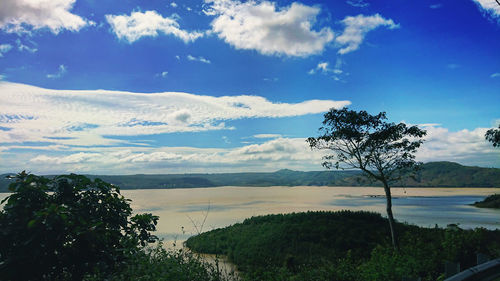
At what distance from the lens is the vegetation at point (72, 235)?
15.0 ft

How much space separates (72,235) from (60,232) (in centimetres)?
17

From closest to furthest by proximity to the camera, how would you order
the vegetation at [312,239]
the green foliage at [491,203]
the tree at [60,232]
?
the tree at [60,232] < the vegetation at [312,239] < the green foliage at [491,203]

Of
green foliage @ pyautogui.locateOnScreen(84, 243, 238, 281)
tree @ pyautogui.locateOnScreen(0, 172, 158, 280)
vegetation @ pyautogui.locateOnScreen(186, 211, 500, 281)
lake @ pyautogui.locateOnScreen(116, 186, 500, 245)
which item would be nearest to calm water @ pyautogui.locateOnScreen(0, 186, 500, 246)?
lake @ pyautogui.locateOnScreen(116, 186, 500, 245)

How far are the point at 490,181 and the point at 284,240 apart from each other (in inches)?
6048

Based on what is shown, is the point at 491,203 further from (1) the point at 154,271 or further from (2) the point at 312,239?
(1) the point at 154,271

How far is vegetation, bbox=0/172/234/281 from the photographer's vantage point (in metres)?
4.56

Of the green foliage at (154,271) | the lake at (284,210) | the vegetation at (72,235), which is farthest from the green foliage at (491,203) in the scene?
the vegetation at (72,235)

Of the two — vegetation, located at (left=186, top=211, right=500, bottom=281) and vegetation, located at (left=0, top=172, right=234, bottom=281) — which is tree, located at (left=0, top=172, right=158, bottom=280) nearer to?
vegetation, located at (left=0, top=172, right=234, bottom=281)

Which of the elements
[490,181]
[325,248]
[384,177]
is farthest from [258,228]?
[490,181]

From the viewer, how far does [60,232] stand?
15.3 feet

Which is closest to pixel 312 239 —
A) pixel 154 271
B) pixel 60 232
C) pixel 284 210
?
pixel 154 271

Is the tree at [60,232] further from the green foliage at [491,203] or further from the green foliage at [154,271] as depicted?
the green foliage at [491,203]

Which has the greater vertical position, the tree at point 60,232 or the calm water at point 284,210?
the tree at point 60,232

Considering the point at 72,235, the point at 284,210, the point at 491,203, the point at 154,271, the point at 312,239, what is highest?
the point at 72,235
